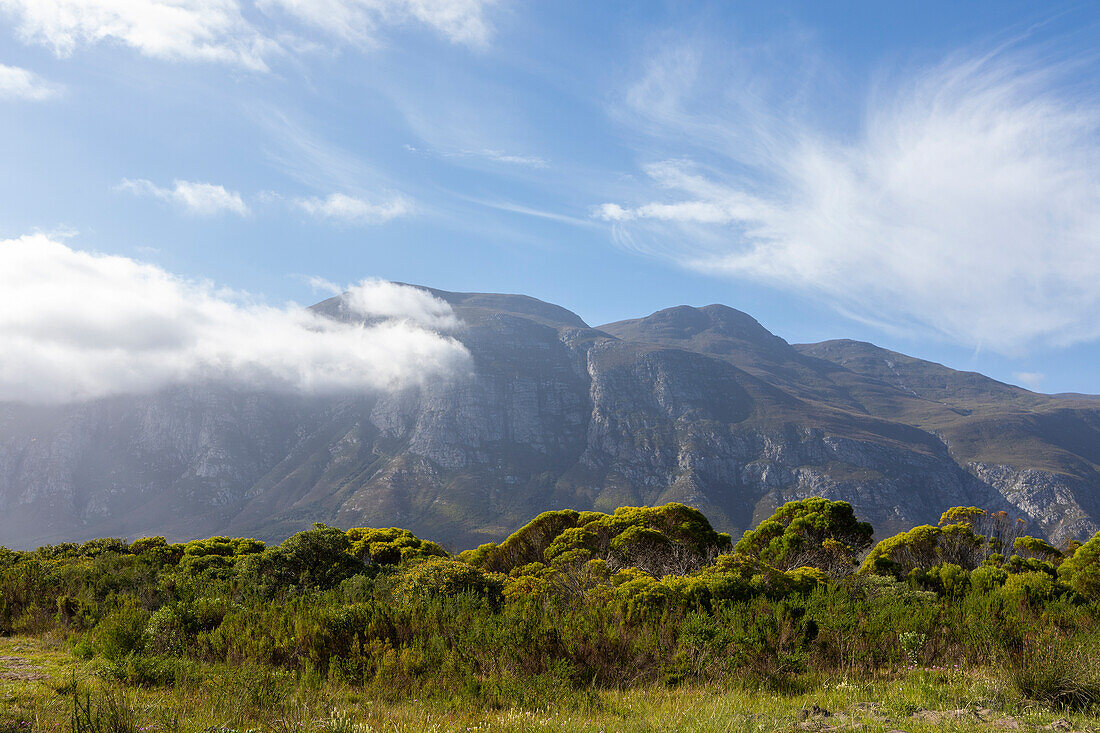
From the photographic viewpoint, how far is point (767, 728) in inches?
310

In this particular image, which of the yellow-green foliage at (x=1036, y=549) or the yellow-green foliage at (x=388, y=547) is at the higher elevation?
the yellow-green foliage at (x=1036, y=549)

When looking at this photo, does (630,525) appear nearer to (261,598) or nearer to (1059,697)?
(261,598)

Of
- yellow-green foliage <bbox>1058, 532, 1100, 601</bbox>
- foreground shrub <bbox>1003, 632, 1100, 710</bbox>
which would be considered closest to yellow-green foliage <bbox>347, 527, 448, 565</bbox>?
foreground shrub <bbox>1003, 632, 1100, 710</bbox>

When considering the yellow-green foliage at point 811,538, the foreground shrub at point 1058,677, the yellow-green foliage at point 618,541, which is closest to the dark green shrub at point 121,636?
the yellow-green foliage at point 618,541

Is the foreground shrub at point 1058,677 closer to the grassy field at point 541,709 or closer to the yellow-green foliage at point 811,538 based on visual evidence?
the grassy field at point 541,709

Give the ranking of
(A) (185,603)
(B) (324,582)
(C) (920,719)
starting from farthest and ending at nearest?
(B) (324,582), (A) (185,603), (C) (920,719)

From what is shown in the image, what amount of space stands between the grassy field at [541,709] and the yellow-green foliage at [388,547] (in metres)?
19.7

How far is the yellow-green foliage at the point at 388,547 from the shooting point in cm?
3055

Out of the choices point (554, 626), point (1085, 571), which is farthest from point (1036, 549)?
point (554, 626)

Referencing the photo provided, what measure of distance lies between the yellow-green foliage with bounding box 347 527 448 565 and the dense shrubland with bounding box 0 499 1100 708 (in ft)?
27.5

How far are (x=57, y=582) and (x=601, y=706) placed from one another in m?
21.1

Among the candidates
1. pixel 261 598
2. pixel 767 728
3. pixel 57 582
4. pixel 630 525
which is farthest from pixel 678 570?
pixel 57 582

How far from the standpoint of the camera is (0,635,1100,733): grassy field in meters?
7.55

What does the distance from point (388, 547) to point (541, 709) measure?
24586 mm
